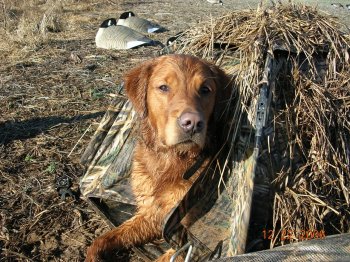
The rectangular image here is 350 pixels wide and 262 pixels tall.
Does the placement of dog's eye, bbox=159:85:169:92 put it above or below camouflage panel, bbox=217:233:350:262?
above

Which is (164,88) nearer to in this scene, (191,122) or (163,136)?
(163,136)

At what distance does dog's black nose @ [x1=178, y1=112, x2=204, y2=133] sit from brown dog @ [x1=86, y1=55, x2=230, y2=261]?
2.2 inches

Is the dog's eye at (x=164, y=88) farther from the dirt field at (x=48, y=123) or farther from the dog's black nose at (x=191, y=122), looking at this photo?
the dirt field at (x=48, y=123)

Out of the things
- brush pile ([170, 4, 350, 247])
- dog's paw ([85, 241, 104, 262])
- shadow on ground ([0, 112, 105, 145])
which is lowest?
shadow on ground ([0, 112, 105, 145])

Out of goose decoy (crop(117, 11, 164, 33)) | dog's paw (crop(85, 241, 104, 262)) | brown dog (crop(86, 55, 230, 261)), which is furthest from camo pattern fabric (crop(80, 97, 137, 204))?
goose decoy (crop(117, 11, 164, 33))

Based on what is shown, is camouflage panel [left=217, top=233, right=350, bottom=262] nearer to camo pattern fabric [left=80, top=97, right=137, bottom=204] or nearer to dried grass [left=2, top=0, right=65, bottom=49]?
camo pattern fabric [left=80, top=97, right=137, bottom=204]

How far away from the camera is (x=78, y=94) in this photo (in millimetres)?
6520

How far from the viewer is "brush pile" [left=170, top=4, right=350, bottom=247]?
125 inches

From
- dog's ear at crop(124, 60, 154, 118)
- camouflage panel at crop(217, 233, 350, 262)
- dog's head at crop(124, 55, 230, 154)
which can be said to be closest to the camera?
camouflage panel at crop(217, 233, 350, 262)

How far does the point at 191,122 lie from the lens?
288cm

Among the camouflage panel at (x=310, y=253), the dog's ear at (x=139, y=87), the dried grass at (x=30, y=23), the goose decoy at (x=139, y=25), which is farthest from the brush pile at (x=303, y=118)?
the goose decoy at (x=139, y=25)

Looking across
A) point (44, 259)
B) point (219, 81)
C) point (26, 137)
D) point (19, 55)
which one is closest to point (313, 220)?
point (219, 81)

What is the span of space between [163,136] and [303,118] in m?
1.13

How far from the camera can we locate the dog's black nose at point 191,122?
288cm
